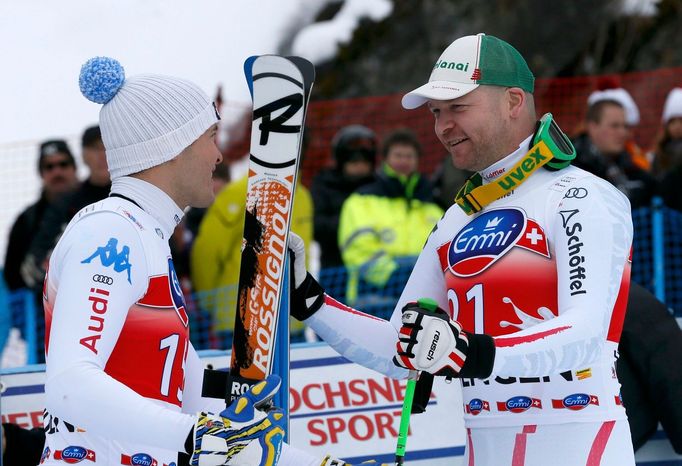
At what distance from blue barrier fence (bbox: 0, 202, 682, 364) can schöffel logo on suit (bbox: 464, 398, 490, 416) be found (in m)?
3.52

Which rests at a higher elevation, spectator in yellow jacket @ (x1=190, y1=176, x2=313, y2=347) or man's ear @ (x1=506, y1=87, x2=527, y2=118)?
man's ear @ (x1=506, y1=87, x2=527, y2=118)

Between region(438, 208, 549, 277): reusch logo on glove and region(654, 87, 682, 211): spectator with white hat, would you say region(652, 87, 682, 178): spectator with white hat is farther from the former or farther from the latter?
region(438, 208, 549, 277): reusch logo on glove

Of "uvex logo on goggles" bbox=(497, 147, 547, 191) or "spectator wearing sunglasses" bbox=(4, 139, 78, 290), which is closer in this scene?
"uvex logo on goggles" bbox=(497, 147, 547, 191)

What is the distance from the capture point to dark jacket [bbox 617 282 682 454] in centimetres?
528

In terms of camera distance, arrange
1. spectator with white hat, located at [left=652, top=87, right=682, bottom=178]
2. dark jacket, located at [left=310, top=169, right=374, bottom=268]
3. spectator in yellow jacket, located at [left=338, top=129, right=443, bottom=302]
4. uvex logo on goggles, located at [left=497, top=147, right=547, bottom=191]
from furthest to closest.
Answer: spectator with white hat, located at [left=652, top=87, right=682, bottom=178] → dark jacket, located at [left=310, top=169, right=374, bottom=268] → spectator in yellow jacket, located at [left=338, top=129, right=443, bottom=302] → uvex logo on goggles, located at [left=497, top=147, right=547, bottom=191]

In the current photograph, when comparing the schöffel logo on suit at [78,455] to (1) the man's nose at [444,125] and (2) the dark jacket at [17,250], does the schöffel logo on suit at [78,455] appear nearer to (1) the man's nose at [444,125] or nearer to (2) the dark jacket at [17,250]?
(1) the man's nose at [444,125]

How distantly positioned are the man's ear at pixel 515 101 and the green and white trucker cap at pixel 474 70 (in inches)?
0.8

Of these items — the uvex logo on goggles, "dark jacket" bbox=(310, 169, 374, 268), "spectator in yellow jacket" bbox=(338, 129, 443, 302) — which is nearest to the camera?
the uvex logo on goggles

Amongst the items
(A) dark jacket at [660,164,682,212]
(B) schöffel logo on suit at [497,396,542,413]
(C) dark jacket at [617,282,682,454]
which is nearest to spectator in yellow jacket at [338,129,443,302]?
(A) dark jacket at [660,164,682,212]

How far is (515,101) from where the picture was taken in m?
4.08

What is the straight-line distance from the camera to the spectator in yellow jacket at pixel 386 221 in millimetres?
7812

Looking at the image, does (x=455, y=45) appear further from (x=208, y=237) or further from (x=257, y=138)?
(x=208, y=237)

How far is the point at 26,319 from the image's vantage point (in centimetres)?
723

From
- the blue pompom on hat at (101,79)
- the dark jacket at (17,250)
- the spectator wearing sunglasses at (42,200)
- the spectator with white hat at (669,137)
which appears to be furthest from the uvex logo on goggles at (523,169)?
the spectator with white hat at (669,137)
